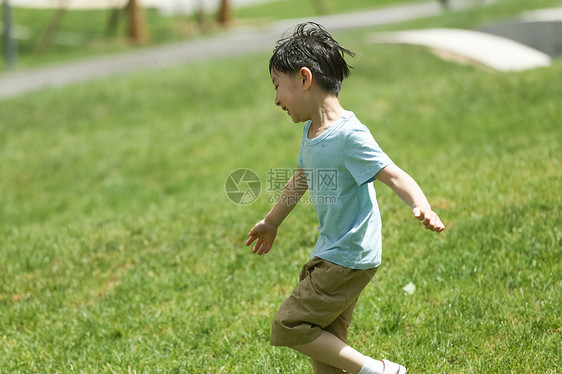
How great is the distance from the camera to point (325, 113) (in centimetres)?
324

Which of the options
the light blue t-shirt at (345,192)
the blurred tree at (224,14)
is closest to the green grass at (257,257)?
the light blue t-shirt at (345,192)

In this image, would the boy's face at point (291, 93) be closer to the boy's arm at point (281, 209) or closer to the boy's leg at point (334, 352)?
the boy's arm at point (281, 209)

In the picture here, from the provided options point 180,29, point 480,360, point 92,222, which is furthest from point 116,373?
point 180,29

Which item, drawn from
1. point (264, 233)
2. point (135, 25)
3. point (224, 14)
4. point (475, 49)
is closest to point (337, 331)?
point (264, 233)

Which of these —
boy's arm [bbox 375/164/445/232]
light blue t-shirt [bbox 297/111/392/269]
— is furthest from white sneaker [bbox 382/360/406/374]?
boy's arm [bbox 375/164/445/232]

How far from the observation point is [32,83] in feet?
58.5

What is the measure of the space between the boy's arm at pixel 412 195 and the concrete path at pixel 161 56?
11325 mm

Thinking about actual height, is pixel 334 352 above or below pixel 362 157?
below

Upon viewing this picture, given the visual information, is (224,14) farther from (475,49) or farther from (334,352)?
(334,352)

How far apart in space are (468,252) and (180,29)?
24707 mm

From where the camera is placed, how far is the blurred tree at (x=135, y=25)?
25.2m

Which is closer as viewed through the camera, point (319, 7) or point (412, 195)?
point (412, 195)

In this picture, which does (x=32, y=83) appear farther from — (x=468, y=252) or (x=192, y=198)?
(x=468, y=252)

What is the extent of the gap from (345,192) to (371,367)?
2.92 ft
